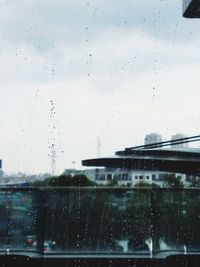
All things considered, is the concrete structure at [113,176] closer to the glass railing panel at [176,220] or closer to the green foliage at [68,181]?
the green foliage at [68,181]

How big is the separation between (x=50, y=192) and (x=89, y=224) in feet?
3.35

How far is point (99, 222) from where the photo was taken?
1058 cm

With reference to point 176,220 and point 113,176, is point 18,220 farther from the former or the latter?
point 113,176

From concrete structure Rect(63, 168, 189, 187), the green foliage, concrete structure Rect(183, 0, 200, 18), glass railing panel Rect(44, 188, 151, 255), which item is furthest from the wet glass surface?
the green foliage

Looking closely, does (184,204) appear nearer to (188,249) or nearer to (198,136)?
(188,249)

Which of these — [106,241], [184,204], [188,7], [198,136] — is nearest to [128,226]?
[106,241]

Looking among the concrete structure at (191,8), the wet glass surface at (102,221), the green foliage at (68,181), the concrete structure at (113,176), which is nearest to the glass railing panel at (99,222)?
Result: the wet glass surface at (102,221)

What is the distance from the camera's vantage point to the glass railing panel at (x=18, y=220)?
34.2 ft

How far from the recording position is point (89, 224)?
34.8 feet

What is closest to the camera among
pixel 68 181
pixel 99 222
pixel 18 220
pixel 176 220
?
pixel 18 220

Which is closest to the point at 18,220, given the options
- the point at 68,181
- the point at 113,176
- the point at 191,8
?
the point at 191,8

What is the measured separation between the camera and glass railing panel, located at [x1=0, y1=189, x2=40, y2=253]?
10414mm

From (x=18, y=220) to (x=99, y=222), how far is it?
5.31ft

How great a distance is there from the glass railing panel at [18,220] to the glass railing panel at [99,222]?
1.00 feet
